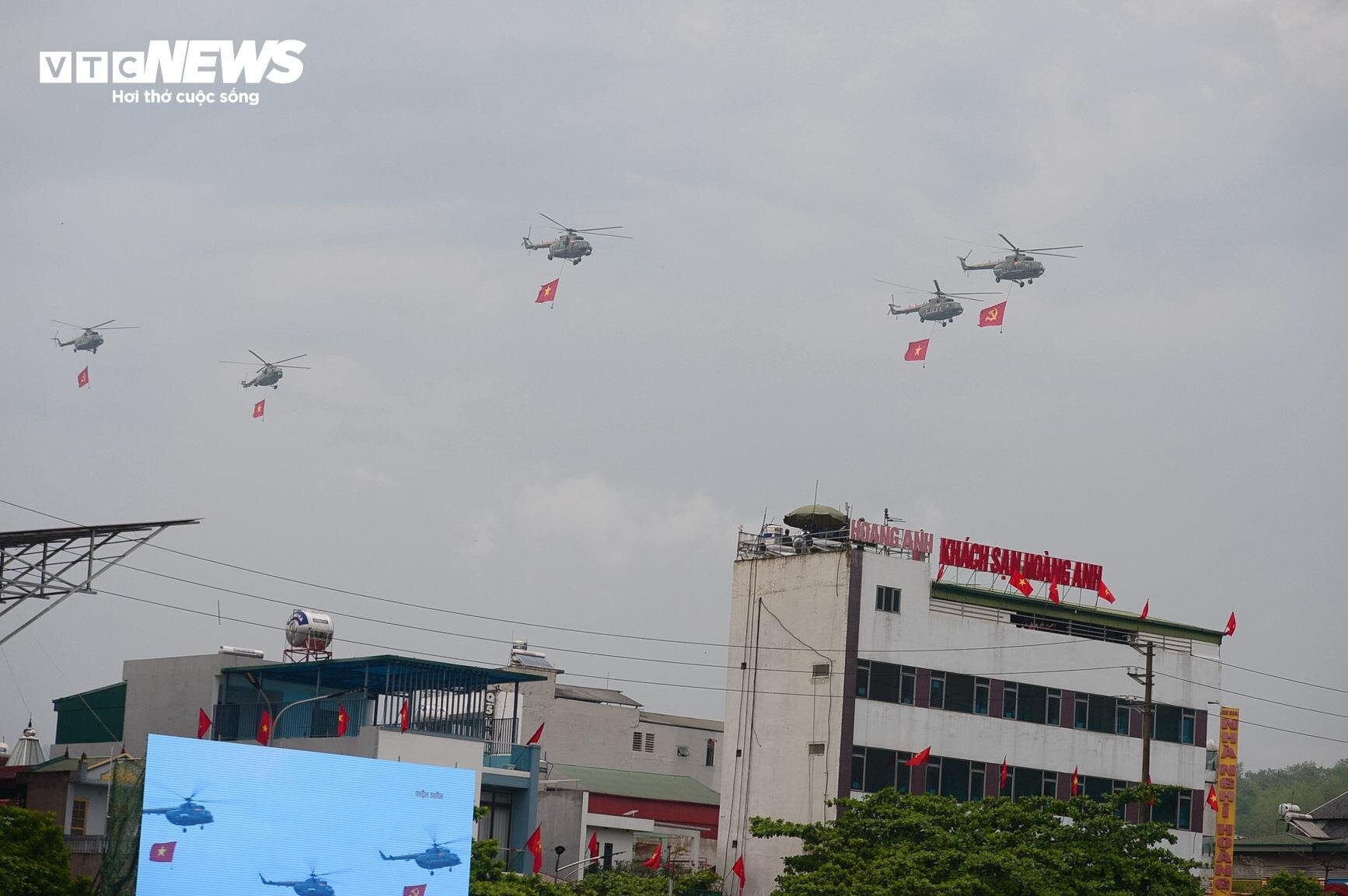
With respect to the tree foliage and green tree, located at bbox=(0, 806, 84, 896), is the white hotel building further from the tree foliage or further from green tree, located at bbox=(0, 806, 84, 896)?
the tree foliage

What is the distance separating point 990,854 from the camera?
49438mm

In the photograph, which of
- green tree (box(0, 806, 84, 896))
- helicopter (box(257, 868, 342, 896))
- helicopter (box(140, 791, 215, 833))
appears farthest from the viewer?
green tree (box(0, 806, 84, 896))

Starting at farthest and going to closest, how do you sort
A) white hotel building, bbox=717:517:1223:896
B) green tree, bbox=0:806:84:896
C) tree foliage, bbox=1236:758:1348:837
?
tree foliage, bbox=1236:758:1348:837 < white hotel building, bbox=717:517:1223:896 < green tree, bbox=0:806:84:896

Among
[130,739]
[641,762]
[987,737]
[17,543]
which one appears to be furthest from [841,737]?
[17,543]

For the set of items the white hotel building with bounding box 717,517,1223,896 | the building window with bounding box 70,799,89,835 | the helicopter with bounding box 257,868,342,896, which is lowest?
the building window with bounding box 70,799,89,835

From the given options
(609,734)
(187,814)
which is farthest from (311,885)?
(609,734)

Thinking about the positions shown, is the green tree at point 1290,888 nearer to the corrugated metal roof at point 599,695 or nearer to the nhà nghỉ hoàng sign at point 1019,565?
the nhà nghỉ hoàng sign at point 1019,565

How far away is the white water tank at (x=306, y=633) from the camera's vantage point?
213 feet

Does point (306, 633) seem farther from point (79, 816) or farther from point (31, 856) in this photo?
point (31, 856)

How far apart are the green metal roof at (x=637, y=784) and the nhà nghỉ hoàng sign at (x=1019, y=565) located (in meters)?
16.8

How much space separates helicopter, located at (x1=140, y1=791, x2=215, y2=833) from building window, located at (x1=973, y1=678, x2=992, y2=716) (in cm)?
4723

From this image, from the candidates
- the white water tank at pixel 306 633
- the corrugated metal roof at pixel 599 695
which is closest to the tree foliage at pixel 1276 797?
the corrugated metal roof at pixel 599 695

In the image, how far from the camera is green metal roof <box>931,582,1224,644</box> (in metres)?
75.0

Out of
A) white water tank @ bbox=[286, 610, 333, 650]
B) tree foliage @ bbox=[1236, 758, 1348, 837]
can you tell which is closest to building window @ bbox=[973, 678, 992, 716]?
white water tank @ bbox=[286, 610, 333, 650]
